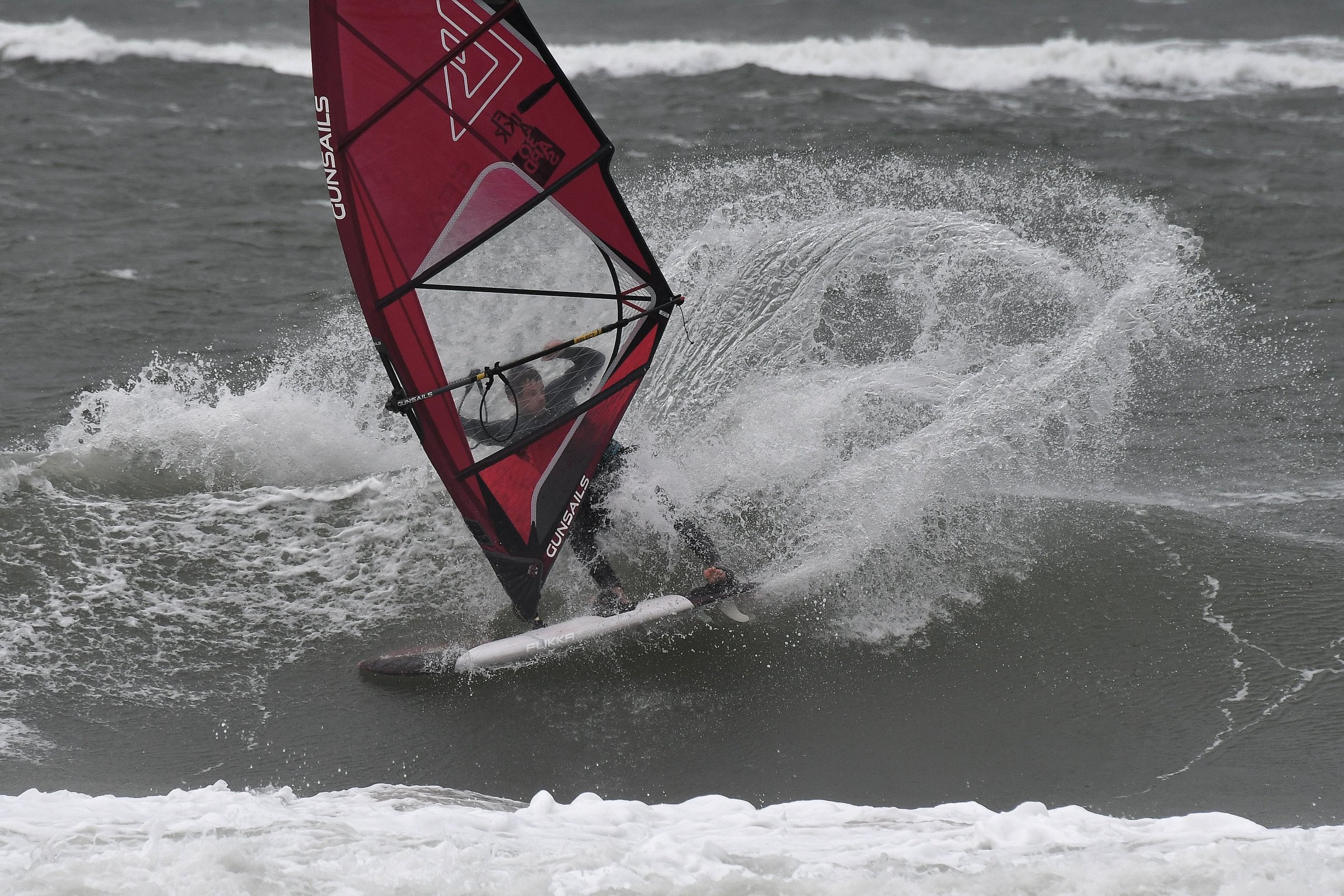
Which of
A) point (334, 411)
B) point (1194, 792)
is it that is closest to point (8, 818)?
point (334, 411)

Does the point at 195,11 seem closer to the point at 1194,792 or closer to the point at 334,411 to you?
the point at 334,411

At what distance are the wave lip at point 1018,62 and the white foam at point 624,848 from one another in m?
11.5

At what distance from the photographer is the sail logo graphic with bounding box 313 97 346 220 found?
4672mm

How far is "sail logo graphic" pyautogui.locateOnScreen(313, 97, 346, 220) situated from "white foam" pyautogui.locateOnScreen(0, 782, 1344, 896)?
7.51 ft

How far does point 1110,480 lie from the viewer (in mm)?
6719

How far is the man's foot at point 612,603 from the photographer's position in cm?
555

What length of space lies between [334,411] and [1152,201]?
7.16 meters

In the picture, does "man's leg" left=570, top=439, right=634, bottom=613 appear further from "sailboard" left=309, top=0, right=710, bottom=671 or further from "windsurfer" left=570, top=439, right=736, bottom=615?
"sailboard" left=309, top=0, right=710, bottom=671

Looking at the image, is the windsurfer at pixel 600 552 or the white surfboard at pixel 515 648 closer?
the white surfboard at pixel 515 648

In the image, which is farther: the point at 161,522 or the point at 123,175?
the point at 123,175

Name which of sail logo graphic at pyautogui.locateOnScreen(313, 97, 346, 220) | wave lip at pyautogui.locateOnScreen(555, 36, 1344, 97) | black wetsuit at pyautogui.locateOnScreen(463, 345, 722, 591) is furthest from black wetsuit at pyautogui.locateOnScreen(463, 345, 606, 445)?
wave lip at pyautogui.locateOnScreen(555, 36, 1344, 97)

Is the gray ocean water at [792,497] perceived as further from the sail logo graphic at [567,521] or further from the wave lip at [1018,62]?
the wave lip at [1018,62]

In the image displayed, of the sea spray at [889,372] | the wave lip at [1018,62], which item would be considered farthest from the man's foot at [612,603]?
the wave lip at [1018,62]

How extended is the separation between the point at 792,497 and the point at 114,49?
44.8 feet
